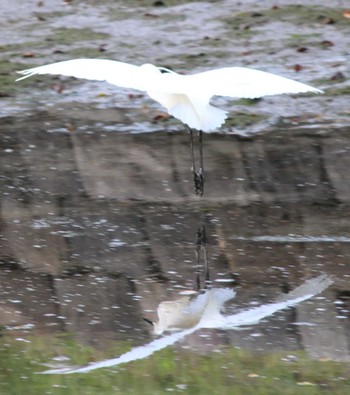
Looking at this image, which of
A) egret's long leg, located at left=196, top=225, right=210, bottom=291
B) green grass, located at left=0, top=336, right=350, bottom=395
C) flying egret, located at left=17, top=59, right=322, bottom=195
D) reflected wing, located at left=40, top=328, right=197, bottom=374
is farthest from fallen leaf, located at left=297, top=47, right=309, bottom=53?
green grass, located at left=0, top=336, right=350, bottom=395

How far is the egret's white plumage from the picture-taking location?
6.18 metres

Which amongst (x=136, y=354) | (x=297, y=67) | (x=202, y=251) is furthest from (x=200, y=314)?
(x=297, y=67)

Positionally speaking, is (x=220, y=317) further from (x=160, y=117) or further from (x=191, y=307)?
(x=160, y=117)

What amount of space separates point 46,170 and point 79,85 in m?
2.59

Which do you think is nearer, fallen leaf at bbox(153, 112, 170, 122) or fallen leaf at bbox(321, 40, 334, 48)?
fallen leaf at bbox(153, 112, 170, 122)

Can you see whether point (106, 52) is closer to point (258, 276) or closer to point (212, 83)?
point (212, 83)

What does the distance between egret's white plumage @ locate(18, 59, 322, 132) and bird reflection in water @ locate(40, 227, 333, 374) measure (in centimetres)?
98

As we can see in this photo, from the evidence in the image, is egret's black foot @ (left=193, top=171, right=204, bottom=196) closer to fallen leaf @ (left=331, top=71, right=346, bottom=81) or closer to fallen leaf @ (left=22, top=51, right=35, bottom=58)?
fallen leaf @ (left=331, top=71, right=346, bottom=81)

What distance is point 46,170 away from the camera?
765 centimetres

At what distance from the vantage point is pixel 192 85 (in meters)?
6.29

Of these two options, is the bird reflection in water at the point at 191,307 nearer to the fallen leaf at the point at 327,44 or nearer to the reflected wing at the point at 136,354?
the reflected wing at the point at 136,354

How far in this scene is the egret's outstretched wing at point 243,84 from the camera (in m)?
6.11

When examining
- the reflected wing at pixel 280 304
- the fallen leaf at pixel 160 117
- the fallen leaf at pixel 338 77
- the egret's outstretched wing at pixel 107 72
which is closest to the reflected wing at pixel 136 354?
the reflected wing at pixel 280 304

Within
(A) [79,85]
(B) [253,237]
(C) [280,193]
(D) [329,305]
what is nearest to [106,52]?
(A) [79,85]
